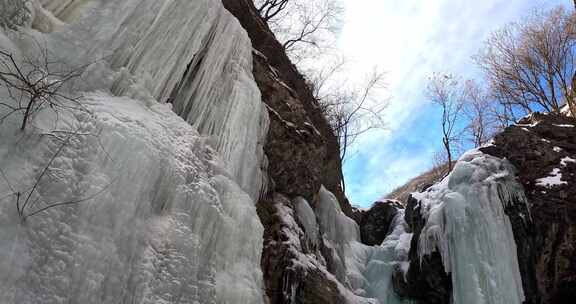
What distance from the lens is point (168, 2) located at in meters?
5.54

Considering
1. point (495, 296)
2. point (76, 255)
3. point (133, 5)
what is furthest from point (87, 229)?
point (495, 296)

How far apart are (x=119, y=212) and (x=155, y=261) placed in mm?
472

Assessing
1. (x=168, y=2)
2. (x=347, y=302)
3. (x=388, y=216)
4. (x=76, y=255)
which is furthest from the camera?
(x=388, y=216)

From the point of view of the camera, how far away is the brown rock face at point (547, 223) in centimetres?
799

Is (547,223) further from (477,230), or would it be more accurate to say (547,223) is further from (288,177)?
(288,177)

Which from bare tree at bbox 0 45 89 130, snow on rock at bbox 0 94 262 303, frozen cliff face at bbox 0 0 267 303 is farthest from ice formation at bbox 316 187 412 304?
bare tree at bbox 0 45 89 130

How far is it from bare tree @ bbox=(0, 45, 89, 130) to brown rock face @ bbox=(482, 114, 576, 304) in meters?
7.70

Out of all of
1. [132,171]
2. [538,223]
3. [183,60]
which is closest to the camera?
[132,171]

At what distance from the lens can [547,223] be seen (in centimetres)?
817

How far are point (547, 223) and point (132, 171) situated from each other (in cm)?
749

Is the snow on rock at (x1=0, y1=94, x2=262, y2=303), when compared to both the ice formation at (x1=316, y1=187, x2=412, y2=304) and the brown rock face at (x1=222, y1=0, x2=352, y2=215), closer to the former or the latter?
the brown rock face at (x1=222, y1=0, x2=352, y2=215)

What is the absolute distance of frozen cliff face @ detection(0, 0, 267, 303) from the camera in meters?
2.84

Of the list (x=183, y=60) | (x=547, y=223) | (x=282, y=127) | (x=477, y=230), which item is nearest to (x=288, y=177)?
(x=282, y=127)

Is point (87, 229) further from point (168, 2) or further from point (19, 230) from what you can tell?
point (168, 2)
